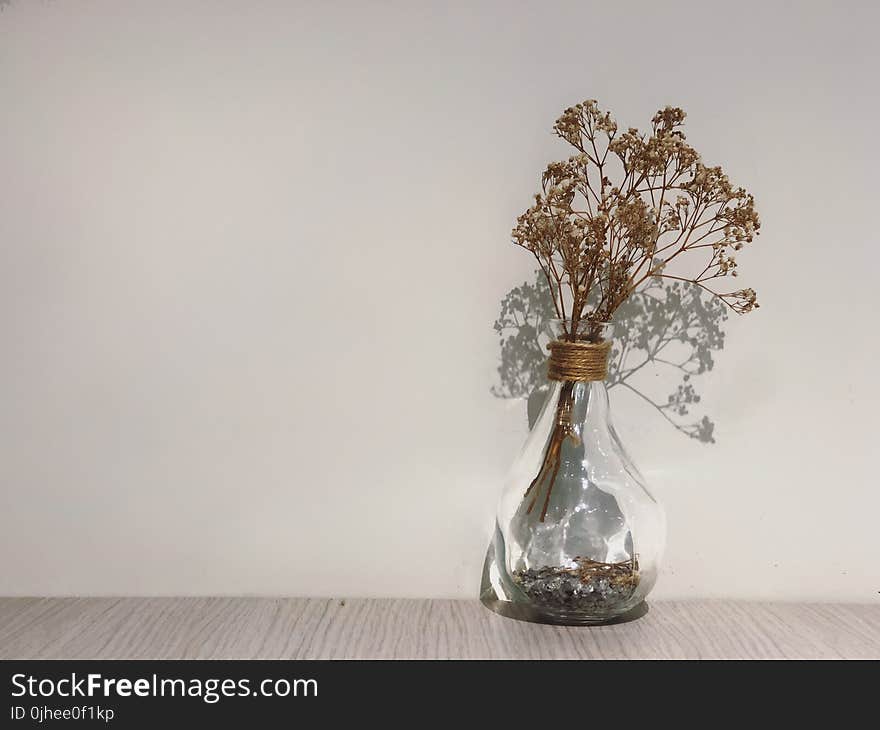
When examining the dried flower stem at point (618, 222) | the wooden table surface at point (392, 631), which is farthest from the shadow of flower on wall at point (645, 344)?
the wooden table surface at point (392, 631)

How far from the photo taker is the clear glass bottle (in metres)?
1.01

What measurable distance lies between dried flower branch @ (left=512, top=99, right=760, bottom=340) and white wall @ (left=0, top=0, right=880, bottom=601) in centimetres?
5

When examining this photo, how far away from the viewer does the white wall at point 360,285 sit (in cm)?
108

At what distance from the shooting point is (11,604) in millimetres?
1099

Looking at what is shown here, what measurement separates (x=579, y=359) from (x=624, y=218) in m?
0.16

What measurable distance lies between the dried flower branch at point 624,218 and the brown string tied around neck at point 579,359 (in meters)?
0.02

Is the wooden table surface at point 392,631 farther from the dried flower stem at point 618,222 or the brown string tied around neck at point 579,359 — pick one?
the brown string tied around neck at point 579,359

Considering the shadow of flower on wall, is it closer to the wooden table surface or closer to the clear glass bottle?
the clear glass bottle

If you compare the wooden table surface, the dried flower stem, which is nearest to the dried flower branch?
the dried flower stem

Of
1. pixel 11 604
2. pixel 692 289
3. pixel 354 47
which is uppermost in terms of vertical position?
pixel 354 47
